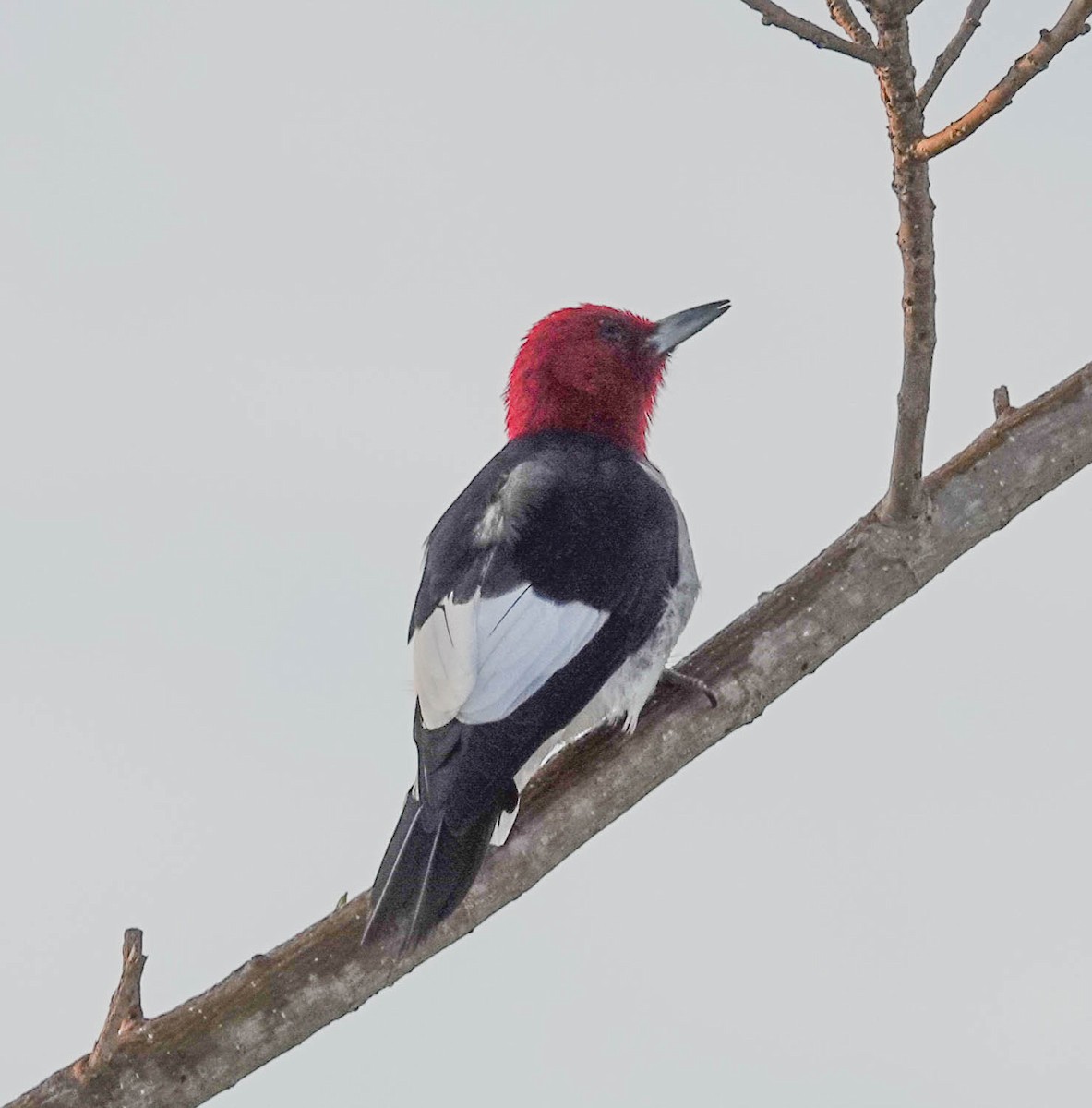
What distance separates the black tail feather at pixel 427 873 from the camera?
3287 mm

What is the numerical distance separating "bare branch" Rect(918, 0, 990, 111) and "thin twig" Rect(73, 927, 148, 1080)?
224 cm

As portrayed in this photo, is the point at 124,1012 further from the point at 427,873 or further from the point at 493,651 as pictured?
the point at 493,651

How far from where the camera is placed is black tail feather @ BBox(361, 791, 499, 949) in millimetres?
3287

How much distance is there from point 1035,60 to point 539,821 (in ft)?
5.86

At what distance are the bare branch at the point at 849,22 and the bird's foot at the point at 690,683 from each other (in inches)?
56.6

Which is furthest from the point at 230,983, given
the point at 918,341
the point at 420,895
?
the point at 918,341

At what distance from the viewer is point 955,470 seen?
4.00 meters

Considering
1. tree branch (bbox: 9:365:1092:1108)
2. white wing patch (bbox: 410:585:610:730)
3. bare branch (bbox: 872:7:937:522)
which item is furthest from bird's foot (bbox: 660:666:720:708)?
bare branch (bbox: 872:7:937:522)

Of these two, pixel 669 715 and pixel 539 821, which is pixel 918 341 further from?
pixel 539 821

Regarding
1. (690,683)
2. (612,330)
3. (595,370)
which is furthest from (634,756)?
(612,330)

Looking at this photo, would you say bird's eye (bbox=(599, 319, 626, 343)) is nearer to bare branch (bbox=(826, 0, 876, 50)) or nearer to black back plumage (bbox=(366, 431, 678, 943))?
black back plumage (bbox=(366, 431, 678, 943))

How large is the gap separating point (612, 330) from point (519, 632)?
4.94 ft

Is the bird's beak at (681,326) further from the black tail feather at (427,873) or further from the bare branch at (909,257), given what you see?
the black tail feather at (427,873)

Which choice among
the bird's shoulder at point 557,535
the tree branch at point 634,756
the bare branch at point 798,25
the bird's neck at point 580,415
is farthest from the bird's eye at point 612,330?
the bare branch at point 798,25
